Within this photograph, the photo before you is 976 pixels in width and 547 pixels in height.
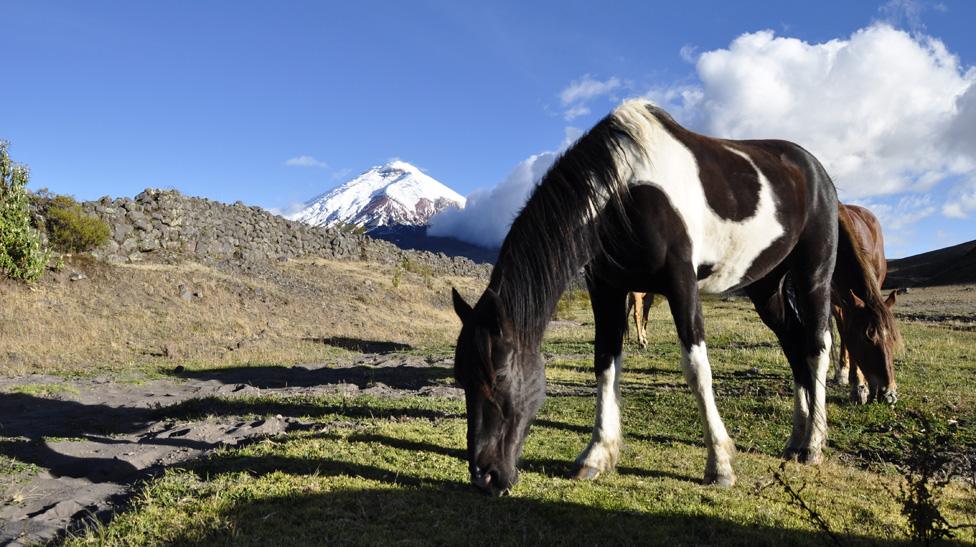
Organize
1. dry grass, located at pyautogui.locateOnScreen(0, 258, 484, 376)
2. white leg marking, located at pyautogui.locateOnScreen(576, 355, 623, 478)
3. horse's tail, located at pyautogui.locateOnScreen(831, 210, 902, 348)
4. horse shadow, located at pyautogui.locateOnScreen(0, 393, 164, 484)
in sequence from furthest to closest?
dry grass, located at pyautogui.locateOnScreen(0, 258, 484, 376)
horse's tail, located at pyautogui.locateOnScreen(831, 210, 902, 348)
horse shadow, located at pyautogui.locateOnScreen(0, 393, 164, 484)
white leg marking, located at pyautogui.locateOnScreen(576, 355, 623, 478)

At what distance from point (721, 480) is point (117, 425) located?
7.13 metres

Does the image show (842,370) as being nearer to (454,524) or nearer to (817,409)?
(817,409)

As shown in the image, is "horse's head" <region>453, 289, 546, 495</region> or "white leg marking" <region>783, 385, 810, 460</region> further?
"white leg marking" <region>783, 385, 810, 460</region>

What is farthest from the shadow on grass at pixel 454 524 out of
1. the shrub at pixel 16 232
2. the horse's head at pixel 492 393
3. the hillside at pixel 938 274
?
the hillside at pixel 938 274

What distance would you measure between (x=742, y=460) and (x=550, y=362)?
7.47 meters

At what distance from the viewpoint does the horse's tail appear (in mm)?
6672

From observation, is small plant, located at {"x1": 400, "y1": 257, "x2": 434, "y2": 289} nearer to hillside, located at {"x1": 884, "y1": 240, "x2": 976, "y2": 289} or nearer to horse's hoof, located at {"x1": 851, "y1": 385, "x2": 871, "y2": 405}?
horse's hoof, located at {"x1": 851, "y1": 385, "x2": 871, "y2": 405}

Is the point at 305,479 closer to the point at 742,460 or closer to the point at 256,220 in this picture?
the point at 742,460

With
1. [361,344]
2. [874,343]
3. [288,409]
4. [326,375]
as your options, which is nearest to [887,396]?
[874,343]

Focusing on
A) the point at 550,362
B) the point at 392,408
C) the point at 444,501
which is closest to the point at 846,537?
the point at 444,501

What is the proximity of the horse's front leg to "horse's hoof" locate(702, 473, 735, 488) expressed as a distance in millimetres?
688

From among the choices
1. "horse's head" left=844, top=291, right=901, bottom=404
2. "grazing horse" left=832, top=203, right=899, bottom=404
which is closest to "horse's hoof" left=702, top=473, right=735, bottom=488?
"grazing horse" left=832, top=203, right=899, bottom=404

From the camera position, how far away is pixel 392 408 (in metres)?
7.72

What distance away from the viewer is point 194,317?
17.4m
